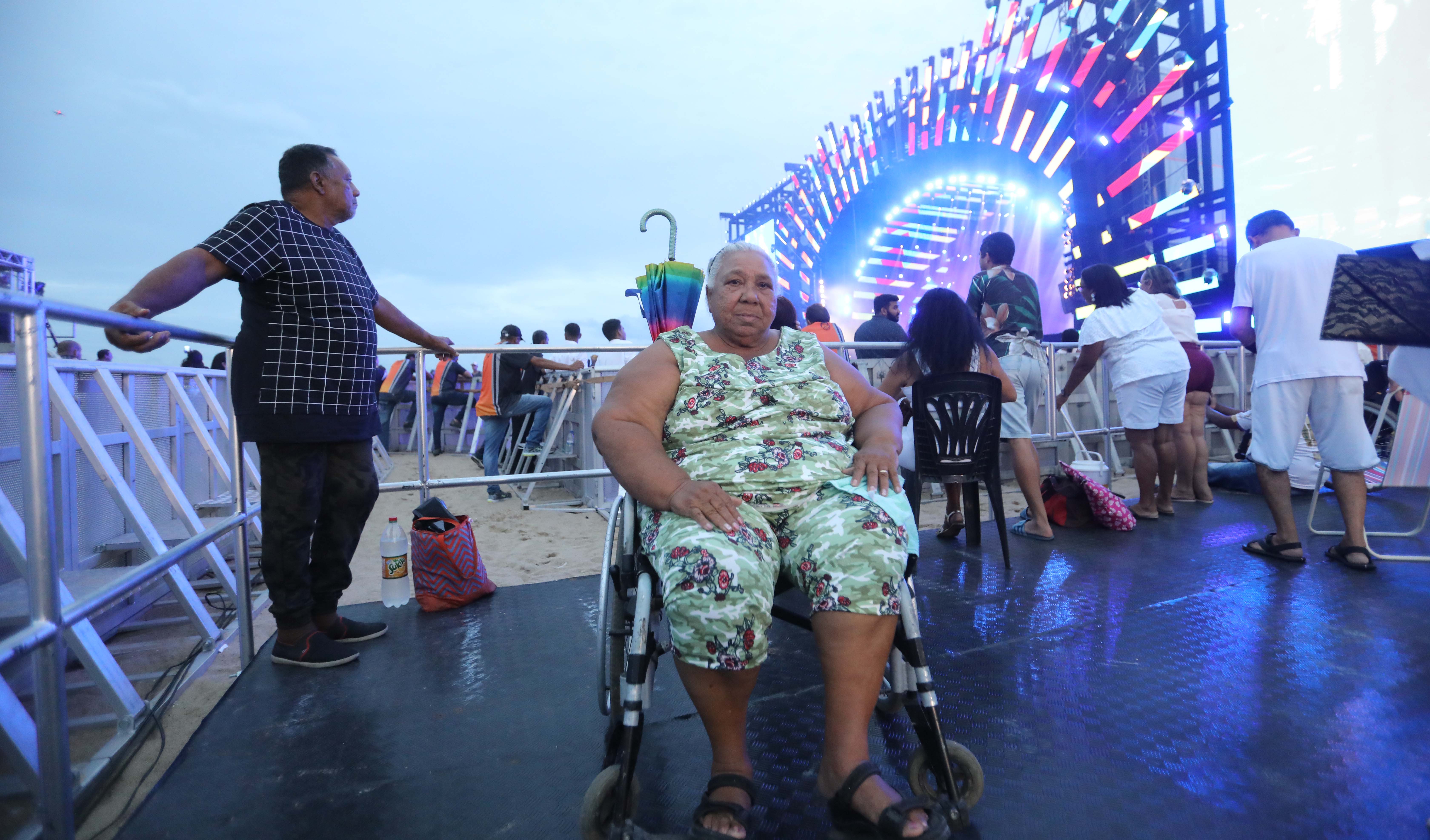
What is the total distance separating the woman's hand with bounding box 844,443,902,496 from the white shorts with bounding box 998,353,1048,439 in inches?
85.2

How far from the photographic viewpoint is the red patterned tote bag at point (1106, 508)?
3.51 meters

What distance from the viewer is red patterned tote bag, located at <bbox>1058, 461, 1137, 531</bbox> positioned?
3508 mm

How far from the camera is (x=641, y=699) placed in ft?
3.61

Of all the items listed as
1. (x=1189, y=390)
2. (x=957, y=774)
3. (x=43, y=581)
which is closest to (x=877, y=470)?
(x=957, y=774)

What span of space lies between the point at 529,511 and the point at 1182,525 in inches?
174

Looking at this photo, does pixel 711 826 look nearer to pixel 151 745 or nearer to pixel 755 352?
pixel 755 352

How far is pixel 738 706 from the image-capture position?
1.19m

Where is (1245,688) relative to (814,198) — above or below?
below

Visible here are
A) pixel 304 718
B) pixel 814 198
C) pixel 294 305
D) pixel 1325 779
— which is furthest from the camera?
pixel 814 198

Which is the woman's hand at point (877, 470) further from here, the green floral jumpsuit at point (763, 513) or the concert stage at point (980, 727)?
the concert stage at point (980, 727)

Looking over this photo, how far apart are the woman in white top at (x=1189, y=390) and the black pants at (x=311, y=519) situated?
4274 mm

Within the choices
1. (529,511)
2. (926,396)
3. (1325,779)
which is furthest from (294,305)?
(529,511)

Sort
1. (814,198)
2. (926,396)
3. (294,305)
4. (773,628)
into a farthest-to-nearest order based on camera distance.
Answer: (814,198)
(926,396)
(773,628)
(294,305)

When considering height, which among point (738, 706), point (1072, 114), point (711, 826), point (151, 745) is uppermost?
point (1072, 114)
